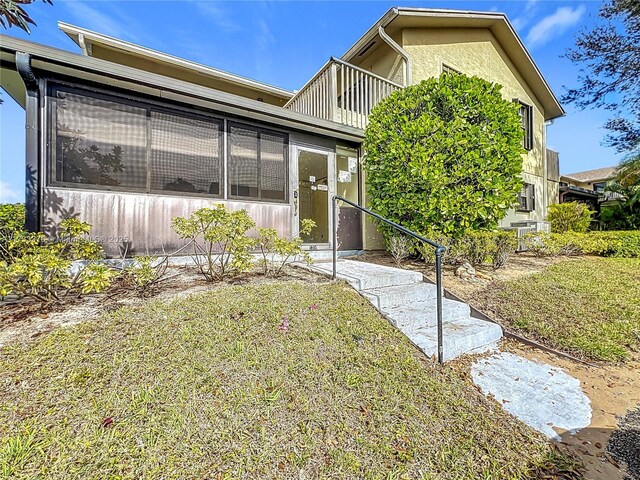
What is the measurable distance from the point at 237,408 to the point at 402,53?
30.7 ft

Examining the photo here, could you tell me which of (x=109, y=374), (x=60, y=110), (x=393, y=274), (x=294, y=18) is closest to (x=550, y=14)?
(x=294, y=18)

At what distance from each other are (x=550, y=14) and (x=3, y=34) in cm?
1428

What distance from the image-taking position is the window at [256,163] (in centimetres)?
586

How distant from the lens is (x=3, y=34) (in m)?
3.65

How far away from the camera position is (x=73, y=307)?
3.15m

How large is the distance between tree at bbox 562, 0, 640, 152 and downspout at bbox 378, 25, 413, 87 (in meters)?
9.84

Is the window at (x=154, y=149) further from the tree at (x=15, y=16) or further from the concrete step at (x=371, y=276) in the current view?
the concrete step at (x=371, y=276)

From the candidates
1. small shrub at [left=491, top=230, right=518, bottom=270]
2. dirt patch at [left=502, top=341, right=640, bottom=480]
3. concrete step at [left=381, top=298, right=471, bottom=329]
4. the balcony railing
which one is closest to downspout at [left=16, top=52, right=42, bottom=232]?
concrete step at [left=381, top=298, right=471, bottom=329]

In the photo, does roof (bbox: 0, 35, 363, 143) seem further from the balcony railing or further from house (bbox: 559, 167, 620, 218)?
house (bbox: 559, 167, 620, 218)

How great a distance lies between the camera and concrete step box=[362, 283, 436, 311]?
12.5 feet

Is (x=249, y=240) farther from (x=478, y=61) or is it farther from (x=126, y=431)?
(x=478, y=61)

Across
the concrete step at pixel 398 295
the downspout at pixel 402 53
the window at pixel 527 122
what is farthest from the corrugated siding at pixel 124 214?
the window at pixel 527 122

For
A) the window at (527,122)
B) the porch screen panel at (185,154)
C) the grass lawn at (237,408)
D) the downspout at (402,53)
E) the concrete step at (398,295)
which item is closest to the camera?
the grass lawn at (237,408)

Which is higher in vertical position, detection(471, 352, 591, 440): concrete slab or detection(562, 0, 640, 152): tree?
detection(562, 0, 640, 152): tree
